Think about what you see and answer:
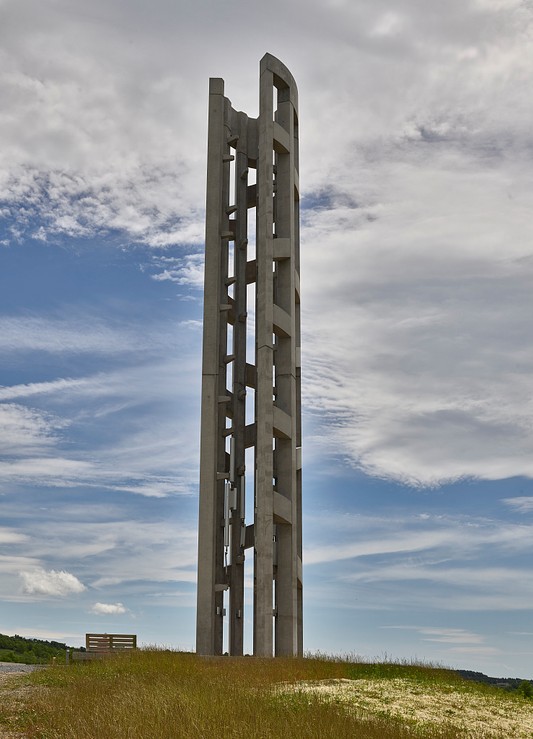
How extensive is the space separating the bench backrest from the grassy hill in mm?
667

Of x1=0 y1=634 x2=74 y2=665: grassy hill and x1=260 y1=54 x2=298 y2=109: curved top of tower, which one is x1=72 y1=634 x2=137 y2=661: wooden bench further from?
x1=260 y1=54 x2=298 y2=109: curved top of tower

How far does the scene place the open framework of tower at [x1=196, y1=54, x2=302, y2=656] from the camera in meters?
21.9

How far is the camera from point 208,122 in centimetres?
2525

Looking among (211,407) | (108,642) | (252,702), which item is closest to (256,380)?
(211,407)

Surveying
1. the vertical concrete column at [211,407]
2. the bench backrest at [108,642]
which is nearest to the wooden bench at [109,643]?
the bench backrest at [108,642]

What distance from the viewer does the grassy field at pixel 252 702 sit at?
9064 mm

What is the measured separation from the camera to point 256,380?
899 inches

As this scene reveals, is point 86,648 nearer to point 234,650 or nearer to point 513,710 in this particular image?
point 234,650

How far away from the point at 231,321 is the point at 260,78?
6.84m

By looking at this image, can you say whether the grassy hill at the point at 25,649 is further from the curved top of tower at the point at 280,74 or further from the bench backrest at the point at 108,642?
the curved top of tower at the point at 280,74

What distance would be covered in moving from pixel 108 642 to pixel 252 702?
398 inches

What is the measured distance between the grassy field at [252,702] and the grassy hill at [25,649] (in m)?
4.95

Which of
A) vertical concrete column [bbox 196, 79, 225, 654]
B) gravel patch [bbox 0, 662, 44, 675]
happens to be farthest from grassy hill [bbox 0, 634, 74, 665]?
vertical concrete column [bbox 196, 79, 225, 654]

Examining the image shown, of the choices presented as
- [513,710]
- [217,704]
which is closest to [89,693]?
[217,704]
